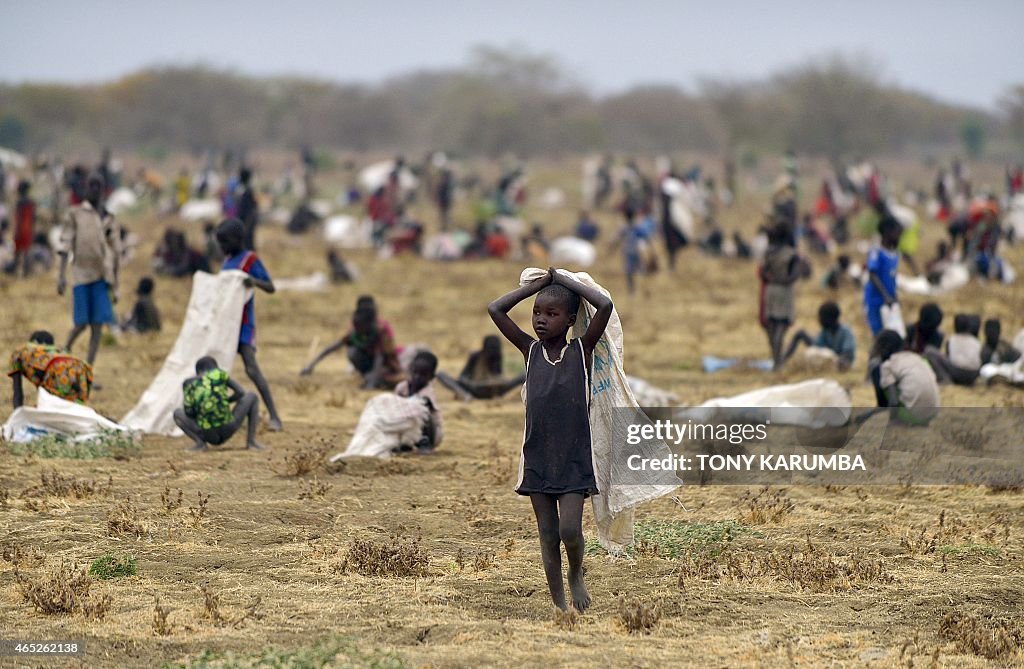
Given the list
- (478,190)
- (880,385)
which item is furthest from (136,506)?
(478,190)

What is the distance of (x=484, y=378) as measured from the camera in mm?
11469

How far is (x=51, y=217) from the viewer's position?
21516 mm

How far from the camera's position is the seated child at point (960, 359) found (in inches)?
440

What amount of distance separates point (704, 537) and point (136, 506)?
114 inches

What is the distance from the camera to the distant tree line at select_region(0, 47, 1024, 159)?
6091cm

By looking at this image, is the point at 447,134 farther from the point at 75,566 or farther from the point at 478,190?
the point at 75,566

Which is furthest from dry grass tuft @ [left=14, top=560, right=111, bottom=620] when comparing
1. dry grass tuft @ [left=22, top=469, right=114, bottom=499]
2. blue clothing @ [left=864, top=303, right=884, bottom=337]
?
blue clothing @ [left=864, top=303, right=884, bottom=337]

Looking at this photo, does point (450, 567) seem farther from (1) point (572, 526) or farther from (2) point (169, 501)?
(2) point (169, 501)

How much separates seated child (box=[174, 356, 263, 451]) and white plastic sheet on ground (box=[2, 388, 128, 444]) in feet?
1.52

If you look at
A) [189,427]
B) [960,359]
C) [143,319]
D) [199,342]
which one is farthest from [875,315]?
[143,319]

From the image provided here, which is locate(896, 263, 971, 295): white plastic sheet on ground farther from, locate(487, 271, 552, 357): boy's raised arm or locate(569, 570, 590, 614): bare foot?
locate(487, 271, 552, 357): boy's raised arm

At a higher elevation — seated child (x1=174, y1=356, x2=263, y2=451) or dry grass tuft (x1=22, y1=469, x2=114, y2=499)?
seated child (x1=174, y1=356, x2=263, y2=451)

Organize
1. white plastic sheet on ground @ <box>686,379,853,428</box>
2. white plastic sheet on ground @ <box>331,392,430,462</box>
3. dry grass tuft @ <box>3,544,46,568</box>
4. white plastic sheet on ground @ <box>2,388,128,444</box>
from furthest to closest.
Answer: white plastic sheet on ground @ <box>686,379,853,428</box> < white plastic sheet on ground @ <box>331,392,430,462</box> < white plastic sheet on ground @ <box>2,388,128,444</box> < dry grass tuft @ <box>3,544,46,568</box>

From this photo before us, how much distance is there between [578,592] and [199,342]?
4.19 metres
